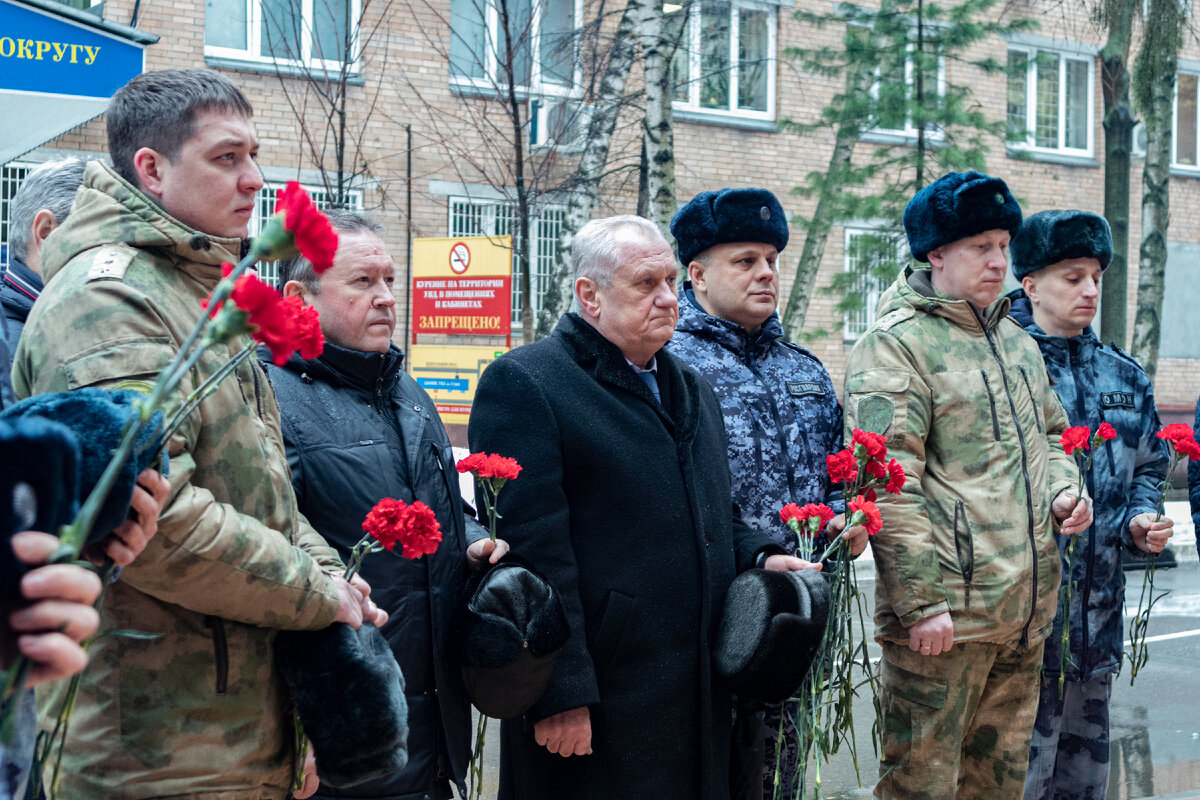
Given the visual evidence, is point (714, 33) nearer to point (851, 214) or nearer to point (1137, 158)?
point (851, 214)

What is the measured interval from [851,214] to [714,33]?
4680mm

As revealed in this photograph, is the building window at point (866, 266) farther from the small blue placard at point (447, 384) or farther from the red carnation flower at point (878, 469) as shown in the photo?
the red carnation flower at point (878, 469)

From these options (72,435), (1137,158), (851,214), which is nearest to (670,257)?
(72,435)

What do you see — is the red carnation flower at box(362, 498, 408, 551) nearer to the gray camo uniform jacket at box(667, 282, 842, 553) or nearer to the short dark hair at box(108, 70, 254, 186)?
the short dark hair at box(108, 70, 254, 186)

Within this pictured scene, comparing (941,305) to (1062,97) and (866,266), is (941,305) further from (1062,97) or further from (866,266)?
(1062,97)

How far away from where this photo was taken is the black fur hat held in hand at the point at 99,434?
1381mm

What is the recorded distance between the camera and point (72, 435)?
1278 millimetres

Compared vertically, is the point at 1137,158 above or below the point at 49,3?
above

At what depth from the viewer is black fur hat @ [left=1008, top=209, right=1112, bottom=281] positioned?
4461mm

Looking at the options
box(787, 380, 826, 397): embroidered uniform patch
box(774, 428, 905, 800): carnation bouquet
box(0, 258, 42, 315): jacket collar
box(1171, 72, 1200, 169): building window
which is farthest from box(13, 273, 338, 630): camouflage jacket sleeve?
box(1171, 72, 1200, 169): building window

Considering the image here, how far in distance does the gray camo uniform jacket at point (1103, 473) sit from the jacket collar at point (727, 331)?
117 centimetres

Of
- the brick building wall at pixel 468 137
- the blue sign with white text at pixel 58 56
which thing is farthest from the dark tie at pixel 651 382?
the brick building wall at pixel 468 137

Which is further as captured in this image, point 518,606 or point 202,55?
point 202,55

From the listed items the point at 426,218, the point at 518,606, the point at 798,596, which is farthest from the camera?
the point at 426,218
